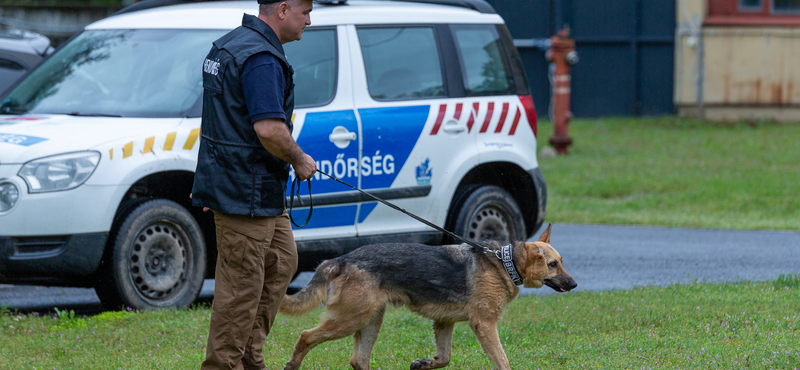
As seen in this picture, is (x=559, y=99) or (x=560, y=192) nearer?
(x=560, y=192)

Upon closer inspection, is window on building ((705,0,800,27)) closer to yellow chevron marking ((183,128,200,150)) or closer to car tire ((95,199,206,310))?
yellow chevron marking ((183,128,200,150))

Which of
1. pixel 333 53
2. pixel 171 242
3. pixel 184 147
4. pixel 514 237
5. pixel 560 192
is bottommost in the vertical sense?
pixel 560 192

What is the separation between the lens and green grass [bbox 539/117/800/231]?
1195 centimetres

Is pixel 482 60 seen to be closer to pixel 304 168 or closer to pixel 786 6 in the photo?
pixel 304 168

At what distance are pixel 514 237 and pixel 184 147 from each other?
2.80m

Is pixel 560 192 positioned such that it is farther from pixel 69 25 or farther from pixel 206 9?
pixel 69 25

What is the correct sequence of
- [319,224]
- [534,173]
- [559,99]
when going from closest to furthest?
[319,224] < [534,173] < [559,99]

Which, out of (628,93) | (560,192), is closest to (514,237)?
(560,192)

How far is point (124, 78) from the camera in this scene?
6.64 meters

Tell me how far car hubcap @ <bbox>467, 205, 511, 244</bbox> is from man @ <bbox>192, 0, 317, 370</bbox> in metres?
3.22

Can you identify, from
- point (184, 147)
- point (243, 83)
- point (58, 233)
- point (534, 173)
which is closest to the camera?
point (243, 83)

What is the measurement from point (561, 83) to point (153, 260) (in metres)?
11.4

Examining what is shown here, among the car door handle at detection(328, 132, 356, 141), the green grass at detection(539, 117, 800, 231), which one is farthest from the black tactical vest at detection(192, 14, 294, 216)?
the green grass at detection(539, 117, 800, 231)

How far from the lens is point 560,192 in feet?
45.0
